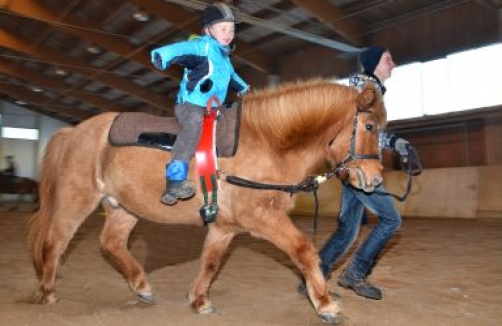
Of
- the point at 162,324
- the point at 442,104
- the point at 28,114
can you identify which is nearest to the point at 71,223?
the point at 162,324

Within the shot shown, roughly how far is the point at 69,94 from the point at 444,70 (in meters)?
23.5

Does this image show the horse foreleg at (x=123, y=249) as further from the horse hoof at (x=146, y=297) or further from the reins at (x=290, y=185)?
the reins at (x=290, y=185)

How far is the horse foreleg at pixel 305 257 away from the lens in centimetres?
323

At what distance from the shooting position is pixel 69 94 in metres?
29.2

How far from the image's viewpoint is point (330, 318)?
3217 mm

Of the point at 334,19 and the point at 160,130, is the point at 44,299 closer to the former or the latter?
the point at 160,130

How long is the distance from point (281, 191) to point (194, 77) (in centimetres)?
113

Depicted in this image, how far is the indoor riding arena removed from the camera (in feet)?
11.7

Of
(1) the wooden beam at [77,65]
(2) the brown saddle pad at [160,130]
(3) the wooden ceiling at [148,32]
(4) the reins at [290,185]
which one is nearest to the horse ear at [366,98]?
(4) the reins at [290,185]

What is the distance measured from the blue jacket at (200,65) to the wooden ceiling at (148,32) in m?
9.56

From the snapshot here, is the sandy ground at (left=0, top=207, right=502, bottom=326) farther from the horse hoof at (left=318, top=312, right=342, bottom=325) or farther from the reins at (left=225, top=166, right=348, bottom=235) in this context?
the reins at (left=225, top=166, right=348, bottom=235)

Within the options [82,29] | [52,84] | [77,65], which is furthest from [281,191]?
[52,84]

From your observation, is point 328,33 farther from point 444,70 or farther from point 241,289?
point 241,289

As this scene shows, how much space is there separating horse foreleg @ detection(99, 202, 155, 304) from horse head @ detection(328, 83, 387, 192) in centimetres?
203
